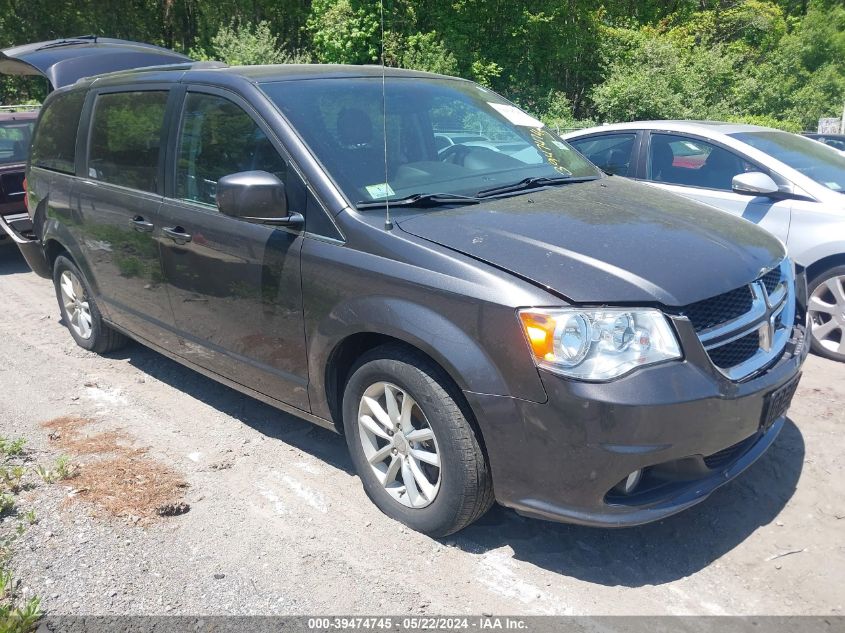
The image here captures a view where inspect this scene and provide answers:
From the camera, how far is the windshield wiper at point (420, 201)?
3307 mm

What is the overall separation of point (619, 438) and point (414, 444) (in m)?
0.91

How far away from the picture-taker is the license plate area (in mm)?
2977

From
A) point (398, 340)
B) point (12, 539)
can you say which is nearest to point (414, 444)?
point (398, 340)

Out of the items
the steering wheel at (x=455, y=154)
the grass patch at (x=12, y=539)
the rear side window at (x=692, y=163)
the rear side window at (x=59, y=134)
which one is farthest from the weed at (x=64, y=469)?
the rear side window at (x=692, y=163)

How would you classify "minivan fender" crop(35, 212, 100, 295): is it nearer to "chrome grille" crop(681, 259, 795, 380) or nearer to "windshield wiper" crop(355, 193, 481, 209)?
"windshield wiper" crop(355, 193, 481, 209)

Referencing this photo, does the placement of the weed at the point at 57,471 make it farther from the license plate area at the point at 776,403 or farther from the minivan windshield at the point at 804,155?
the minivan windshield at the point at 804,155

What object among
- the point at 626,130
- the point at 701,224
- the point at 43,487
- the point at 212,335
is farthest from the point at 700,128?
→ the point at 43,487

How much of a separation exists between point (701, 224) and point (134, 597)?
2.85 metres

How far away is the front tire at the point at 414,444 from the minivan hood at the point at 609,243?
55 cm

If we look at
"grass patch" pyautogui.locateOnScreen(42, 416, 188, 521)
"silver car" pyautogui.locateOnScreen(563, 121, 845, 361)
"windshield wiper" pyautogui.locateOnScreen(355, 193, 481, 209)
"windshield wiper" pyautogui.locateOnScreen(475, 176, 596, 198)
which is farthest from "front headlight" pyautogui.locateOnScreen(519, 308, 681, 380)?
"silver car" pyautogui.locateOnScreen(563, 121, 845, 361)

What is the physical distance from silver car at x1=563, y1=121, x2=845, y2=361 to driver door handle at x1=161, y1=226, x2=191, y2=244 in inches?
154

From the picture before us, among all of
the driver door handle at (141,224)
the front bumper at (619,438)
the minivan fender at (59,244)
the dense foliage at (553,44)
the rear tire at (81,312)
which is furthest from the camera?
the dense foliage at (553,44)

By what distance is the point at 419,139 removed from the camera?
3947 millimetres

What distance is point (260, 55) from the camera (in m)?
17.2
